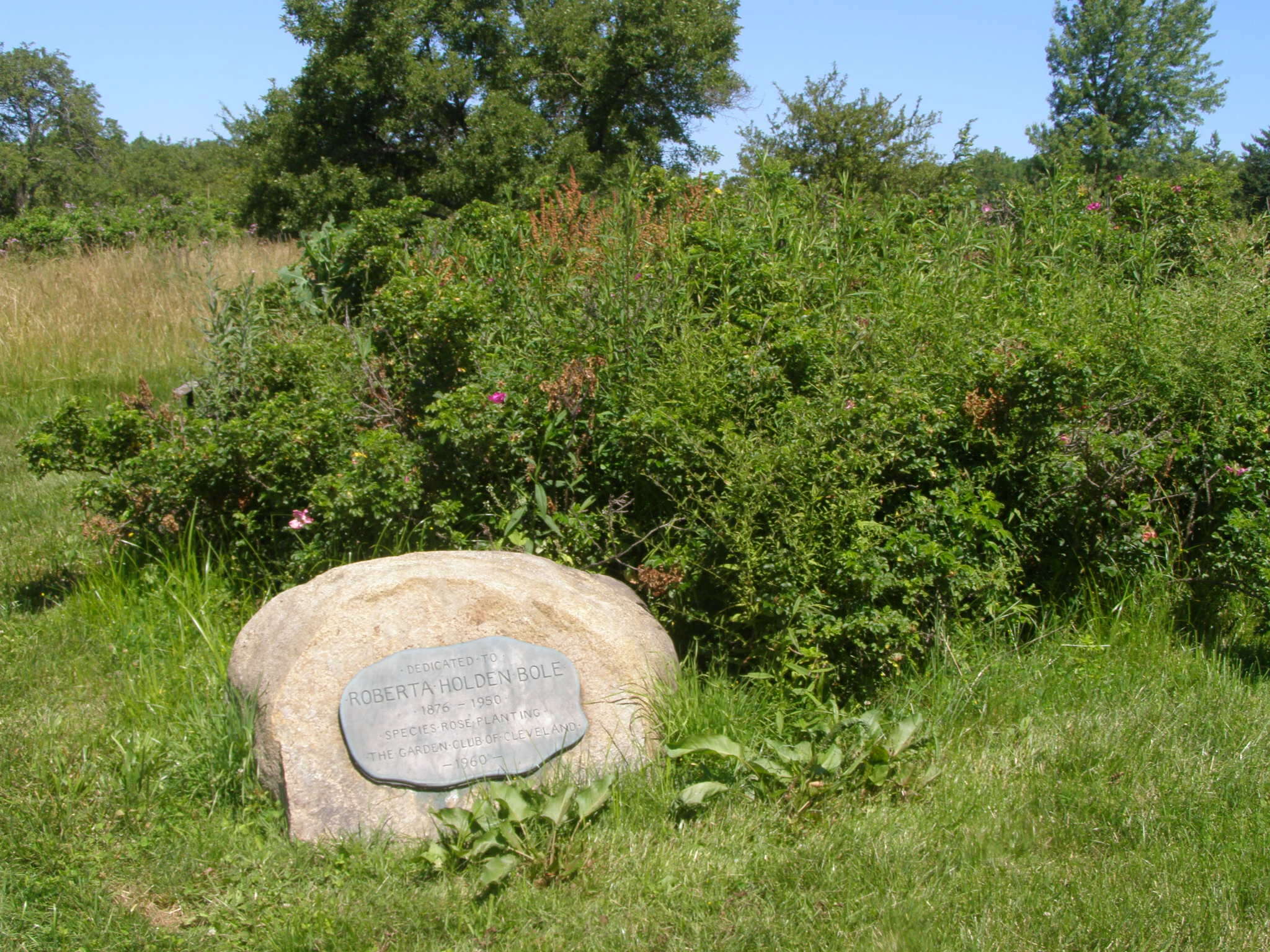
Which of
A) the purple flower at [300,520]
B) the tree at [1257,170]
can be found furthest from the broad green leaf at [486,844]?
the tree at [1257,170]

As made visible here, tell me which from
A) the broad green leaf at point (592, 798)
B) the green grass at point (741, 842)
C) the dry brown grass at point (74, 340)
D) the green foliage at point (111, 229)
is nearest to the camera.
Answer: the green grass at point (741, 842)

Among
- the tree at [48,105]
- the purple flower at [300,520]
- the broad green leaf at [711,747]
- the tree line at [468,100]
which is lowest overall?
the broad green leaf at [711,747]

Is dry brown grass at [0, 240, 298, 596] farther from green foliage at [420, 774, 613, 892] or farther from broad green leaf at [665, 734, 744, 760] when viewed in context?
broad green leaf at [665, 734, 744, 760]

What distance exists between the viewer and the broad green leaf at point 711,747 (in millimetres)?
3486

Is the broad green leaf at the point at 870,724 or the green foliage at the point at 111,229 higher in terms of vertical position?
the green foliage at the point at 111,229

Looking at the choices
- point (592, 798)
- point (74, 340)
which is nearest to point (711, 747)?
point (592, 798)

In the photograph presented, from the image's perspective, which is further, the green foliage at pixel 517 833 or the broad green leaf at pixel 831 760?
the broad green leaf at pixel 831 760

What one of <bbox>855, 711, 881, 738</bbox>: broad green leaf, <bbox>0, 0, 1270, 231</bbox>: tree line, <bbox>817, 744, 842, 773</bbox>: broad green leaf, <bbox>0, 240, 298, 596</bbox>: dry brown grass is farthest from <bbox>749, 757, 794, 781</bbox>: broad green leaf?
<bbox>0, 0, 1270, 231</bbox>: tree line

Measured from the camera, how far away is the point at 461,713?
360 cm

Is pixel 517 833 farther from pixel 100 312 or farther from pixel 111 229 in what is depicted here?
pixel 111 229

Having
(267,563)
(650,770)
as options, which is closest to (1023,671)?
(650,770)

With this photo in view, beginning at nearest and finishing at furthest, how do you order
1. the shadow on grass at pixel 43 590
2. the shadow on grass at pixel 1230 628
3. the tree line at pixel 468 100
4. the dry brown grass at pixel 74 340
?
the shadow on grass at pixel 1230 628 → the shadow on grass at pixel 43 590 → the dry brown grass at pixel 74 340 → the tree line at pixel 468 100

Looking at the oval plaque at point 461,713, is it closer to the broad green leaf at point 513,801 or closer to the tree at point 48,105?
the broad green leaf at point 513,801

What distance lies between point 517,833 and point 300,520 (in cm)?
189
